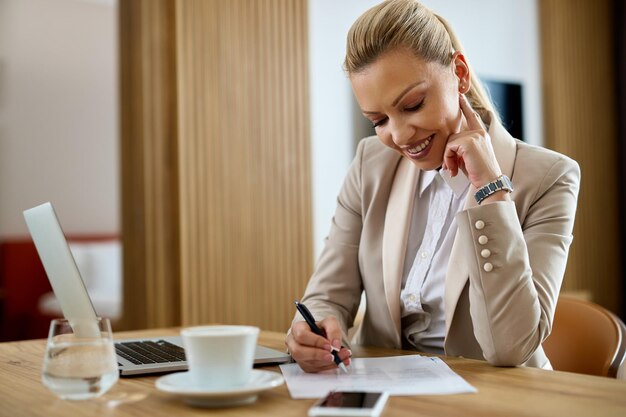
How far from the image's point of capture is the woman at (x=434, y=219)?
1228 mm

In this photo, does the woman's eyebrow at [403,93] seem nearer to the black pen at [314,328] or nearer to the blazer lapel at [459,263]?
the blazer lapel at [459,263]

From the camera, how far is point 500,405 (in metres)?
0.87

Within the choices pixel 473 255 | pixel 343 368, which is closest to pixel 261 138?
pixel 473 255

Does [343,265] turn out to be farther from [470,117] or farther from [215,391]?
[215,391]

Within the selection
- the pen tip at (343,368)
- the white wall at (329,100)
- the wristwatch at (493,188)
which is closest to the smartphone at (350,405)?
the pen tip at (343,368)

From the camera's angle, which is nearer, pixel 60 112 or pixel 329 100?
pixel 329 100

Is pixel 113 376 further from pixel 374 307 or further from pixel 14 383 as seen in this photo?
pixel 374 307

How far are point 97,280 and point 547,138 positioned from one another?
128 inches

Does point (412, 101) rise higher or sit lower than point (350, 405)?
higher

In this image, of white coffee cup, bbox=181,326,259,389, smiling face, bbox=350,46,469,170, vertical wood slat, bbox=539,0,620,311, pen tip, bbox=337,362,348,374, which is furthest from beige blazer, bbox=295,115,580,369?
vertical wood slat, bbox=539,0,620,311

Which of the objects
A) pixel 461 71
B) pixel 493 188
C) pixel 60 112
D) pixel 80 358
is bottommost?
pixel 80 358

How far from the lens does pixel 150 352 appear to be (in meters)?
1.31

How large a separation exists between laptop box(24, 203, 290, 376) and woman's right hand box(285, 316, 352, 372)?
0.16ft

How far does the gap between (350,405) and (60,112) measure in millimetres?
5620
